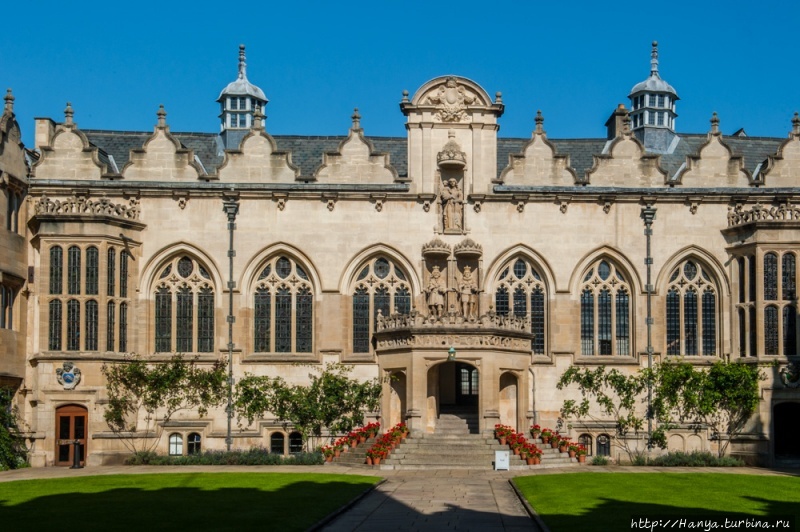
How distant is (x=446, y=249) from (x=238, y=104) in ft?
52.5

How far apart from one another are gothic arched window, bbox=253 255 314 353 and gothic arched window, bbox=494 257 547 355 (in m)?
7.28

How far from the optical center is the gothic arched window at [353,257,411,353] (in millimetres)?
46031

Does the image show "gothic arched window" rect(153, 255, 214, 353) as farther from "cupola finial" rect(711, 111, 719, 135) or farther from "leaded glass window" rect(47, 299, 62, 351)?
"cupola finial" rect(711, 111, 719, 135)

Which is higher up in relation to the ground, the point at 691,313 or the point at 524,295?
the point at 524,295

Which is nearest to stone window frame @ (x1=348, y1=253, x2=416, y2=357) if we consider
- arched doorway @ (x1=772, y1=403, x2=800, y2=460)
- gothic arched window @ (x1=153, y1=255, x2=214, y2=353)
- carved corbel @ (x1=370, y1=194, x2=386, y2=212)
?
carved corbel @ (x1=370, y1=194, x2=386, y2=212)

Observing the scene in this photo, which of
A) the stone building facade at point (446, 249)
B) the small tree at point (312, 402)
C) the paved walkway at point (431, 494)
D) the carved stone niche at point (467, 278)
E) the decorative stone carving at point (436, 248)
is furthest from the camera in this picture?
the decorative stone carving at point (436, 248)

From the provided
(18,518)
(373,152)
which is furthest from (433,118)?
(18,518)

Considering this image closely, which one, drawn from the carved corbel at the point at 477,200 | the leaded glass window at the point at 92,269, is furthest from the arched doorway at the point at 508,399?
the leaded glass window at the point at 92,269

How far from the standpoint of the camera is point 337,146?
4875 cm

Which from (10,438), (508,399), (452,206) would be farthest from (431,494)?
(10,438)

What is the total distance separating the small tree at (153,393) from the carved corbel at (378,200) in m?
8.25

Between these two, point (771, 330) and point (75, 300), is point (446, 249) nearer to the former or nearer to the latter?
point (771, 330)

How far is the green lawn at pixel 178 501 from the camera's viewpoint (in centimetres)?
2356

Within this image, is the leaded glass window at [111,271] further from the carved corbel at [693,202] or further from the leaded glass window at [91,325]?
the carved corbel at [693,202]
